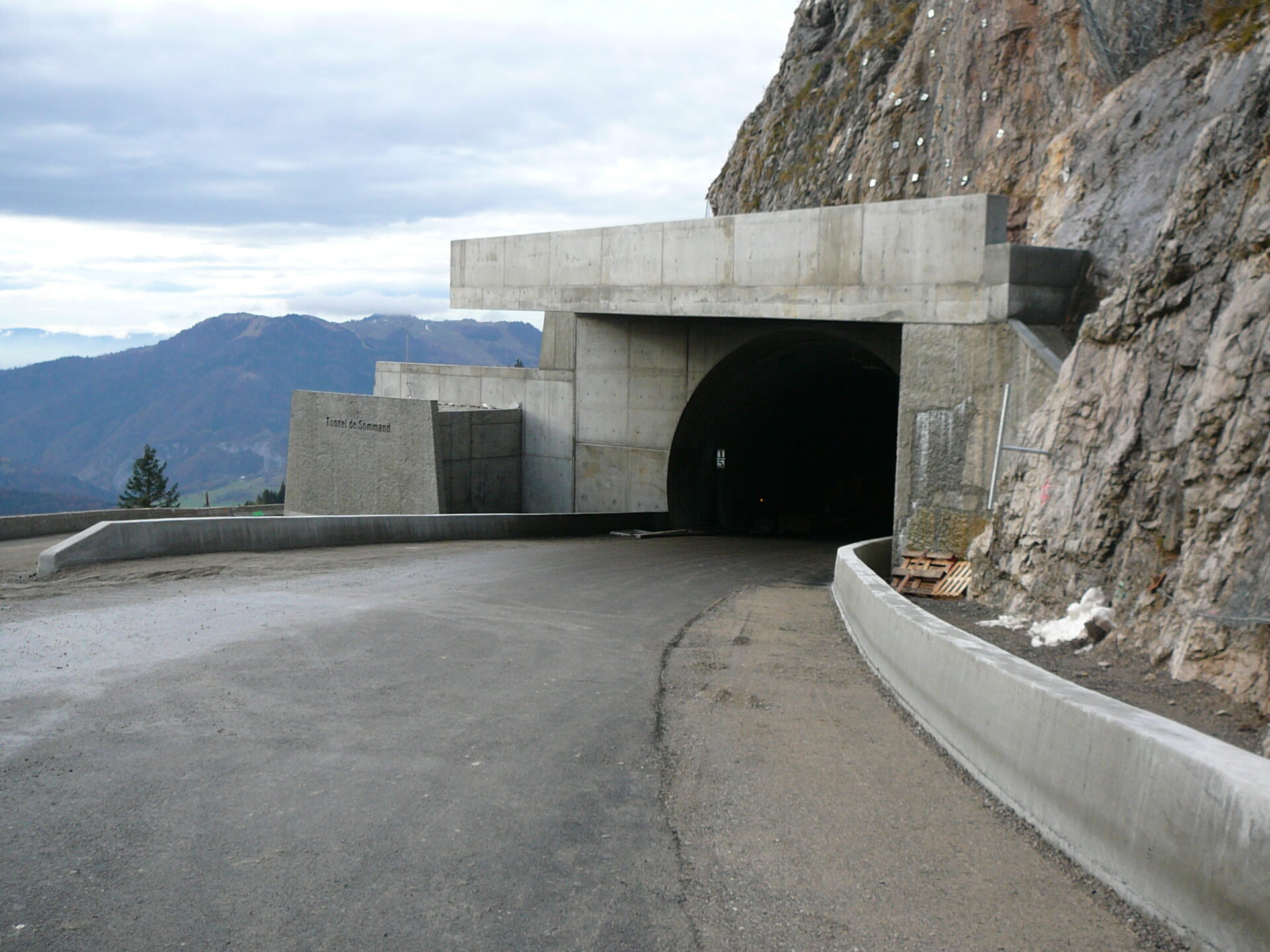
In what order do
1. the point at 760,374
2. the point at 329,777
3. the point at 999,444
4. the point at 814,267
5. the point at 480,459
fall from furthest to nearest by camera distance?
the point at 480,459 → the point at 760,374 → the point at 814,267 → the point at 999,444 → the point at 329,777

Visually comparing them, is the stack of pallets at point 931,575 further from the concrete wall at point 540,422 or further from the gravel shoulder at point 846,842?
the concrete wall at point 540,422

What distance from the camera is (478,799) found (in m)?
5.92

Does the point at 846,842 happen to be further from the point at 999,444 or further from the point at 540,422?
the point at 540,422

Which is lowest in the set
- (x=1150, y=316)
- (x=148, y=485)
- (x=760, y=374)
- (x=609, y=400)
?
A: (x=148, y=485)

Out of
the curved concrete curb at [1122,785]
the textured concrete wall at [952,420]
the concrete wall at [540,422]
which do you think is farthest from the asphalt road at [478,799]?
the concrete wall at [540,422]

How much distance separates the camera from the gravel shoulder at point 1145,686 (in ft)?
21.8

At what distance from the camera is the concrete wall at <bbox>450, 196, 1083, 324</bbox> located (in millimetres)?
16625

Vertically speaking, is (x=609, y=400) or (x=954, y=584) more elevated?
(x=609, y=400)

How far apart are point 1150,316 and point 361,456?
2007cm

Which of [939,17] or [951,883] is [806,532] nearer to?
[939,17]

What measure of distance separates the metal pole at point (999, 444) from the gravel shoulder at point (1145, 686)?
210 inches

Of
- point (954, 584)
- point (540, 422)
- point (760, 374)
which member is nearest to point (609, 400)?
point (540, 422)

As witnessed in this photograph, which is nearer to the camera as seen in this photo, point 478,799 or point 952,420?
point 478,799

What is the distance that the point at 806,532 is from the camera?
1273 inches
